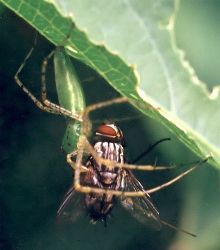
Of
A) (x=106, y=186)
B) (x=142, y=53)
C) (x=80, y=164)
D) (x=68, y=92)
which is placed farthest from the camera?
(x=106, y=186)

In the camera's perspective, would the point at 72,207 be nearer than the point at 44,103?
No

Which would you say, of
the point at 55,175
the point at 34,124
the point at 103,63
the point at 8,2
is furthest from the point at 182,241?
the point at 8,2

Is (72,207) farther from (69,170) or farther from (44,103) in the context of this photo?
(44,103)

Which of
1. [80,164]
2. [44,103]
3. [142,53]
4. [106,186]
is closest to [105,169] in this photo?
[106,186]

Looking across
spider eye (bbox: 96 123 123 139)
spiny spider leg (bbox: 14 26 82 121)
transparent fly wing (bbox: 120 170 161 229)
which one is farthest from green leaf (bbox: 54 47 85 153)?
transparent fly wing (bbox: 120 170 161 229)

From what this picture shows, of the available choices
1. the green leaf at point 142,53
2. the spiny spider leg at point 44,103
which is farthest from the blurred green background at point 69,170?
the green leaf at point 142,53

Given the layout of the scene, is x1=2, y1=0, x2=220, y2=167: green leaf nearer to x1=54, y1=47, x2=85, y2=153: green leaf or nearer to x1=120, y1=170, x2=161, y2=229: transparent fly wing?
x1=54, y1=47, x2=85, y2=153: green leaf

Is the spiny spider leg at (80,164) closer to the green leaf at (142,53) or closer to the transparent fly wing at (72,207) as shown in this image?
the transparent fly wing at (72,207)
